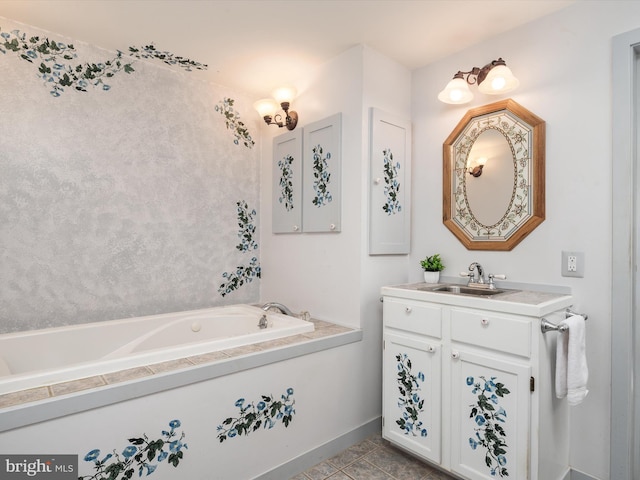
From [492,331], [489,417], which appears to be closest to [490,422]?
[489,417]

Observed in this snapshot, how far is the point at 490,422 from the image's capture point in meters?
1.62

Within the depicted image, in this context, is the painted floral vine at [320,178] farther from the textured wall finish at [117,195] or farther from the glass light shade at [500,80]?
the glass light shade at [500,80]

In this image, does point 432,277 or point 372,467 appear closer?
point 372,467

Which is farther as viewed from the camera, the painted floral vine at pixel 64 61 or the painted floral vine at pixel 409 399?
the painted floral vine at pixel 64 61

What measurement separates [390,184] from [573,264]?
1.10 m

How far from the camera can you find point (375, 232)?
2307 millimetres

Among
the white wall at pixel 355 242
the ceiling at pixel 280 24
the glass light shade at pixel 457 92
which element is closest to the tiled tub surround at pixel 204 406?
the white wall at pixel 355 242

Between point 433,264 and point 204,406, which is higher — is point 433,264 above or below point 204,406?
above

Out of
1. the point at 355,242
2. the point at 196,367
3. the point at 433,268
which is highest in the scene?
the point at 355,242

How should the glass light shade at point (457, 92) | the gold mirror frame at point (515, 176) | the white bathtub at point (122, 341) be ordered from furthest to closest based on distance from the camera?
the glass light shade at point (457, 92)
the gold mirror frame at point (515, 176)
the white bathtub at point (122, 341)

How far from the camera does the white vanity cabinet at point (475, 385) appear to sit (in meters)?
1.52

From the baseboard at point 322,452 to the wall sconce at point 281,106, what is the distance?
6.99ft

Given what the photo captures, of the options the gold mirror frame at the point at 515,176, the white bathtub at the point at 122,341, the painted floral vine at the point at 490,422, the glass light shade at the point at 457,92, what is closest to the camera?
the white bathtub at the point at 122,341

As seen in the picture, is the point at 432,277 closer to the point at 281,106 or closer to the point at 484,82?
the point at 484,82
